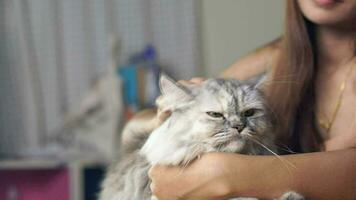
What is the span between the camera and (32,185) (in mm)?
2480

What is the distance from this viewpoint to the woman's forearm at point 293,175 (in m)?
1.05

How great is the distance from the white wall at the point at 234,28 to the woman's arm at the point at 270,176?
4.59 ft

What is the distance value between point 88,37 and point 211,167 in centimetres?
161

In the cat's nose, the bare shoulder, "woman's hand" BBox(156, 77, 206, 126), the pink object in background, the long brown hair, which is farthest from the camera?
the pink object in background

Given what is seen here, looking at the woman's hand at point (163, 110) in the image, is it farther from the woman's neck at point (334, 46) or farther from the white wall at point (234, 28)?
the white wall at point (234, 28)

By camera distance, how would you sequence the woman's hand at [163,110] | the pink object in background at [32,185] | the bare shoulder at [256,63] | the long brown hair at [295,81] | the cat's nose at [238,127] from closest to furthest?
the cat's nose at [238,127] → the woman's hand at [163,110] → the long brown hair at [295,81] → the bare shoulder at [256,63] → the pink object in background at [32,185]

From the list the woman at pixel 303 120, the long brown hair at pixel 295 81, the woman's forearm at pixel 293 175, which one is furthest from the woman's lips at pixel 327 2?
the woman's forearm at pixel 293 175

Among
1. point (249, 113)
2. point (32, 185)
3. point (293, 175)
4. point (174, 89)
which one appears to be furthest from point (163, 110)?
point (32, 185)

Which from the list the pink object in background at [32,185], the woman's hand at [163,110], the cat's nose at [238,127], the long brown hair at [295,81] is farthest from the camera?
the pink object in background at [32,185]

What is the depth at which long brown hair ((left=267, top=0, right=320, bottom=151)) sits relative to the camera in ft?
4.30

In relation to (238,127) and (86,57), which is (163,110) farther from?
(86,57)

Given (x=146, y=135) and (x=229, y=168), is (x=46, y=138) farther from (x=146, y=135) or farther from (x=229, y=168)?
(x=229, y=168)

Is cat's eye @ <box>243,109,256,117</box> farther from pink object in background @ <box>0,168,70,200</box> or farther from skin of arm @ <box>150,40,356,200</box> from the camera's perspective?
pink object in background @ <box>0,168,70,200</box>

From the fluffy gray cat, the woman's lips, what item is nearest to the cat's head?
the fluffy gray cat
